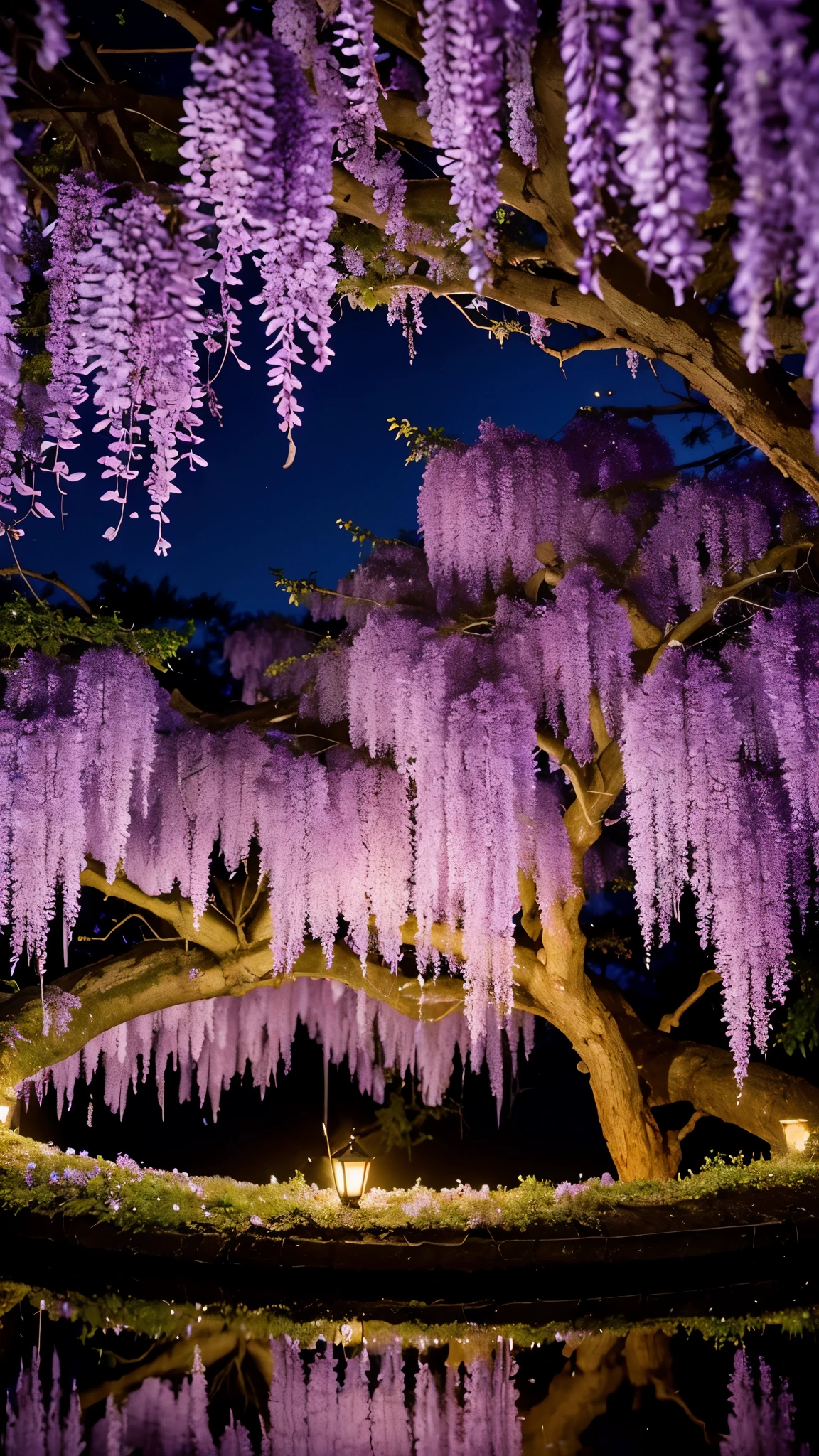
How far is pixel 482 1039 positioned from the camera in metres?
9.91

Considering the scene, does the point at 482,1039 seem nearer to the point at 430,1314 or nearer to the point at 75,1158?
the point at 75,1158

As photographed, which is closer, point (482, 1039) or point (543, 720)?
point (543, 720)

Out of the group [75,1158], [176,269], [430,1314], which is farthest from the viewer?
[75,1158]

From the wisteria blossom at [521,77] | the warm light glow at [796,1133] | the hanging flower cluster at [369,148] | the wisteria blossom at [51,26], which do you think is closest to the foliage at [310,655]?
the hanging flower cluster at [369,148]

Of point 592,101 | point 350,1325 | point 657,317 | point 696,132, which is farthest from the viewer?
point 350,1325

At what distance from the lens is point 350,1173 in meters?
6.62

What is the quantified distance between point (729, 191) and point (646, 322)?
455mm

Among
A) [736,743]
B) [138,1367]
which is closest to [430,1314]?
[138,1367]

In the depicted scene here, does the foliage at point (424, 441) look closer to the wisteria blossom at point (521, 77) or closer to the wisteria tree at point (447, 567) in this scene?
the wisteria tree at point (447, 567)

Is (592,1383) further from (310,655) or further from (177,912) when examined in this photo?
(310,655)

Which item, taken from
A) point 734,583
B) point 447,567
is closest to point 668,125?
point 734,583

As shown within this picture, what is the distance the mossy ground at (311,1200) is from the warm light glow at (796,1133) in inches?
15.0

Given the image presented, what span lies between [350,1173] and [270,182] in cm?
539

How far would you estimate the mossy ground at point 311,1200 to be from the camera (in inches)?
243
